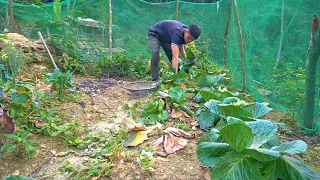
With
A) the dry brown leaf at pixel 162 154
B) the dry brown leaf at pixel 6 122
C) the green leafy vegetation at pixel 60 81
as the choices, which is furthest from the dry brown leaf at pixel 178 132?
the green leafy vegetation at pixel 60 81

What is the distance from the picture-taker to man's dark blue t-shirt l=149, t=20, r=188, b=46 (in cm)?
A: 424

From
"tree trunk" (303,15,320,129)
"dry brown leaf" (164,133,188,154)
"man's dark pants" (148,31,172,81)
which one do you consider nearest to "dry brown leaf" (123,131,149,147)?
"dry brown leaf" (164,133,188,154)

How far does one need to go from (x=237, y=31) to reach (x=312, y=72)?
201cm

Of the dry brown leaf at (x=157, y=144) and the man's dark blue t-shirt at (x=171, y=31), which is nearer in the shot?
the dry brown leaf at (x=157, y=144)

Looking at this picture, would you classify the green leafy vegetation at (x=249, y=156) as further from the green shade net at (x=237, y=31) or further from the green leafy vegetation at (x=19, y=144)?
the green shade net at (x=237, y=31)

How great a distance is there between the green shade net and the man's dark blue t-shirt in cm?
104

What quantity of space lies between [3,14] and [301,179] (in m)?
6.33

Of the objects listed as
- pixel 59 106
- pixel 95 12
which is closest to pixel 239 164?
pixel 59 106

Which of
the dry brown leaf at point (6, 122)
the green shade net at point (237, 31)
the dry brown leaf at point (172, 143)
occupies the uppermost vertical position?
the green shade net at point (237, 31)

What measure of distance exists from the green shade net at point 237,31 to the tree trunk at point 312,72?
246 millimetres

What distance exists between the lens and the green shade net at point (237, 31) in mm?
3650

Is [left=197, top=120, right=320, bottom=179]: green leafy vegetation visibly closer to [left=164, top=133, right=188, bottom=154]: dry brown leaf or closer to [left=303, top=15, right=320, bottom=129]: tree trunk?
[left=164, top=133, right=188, bottom=154]: dry brown leaf

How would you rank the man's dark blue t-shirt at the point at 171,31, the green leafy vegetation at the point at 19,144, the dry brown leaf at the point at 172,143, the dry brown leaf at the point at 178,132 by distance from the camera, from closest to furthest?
1. the green leafy vegetation at the point at 19,144
2. the dry brown leaf at the point at 172,143
3. the dry brown leaf at the point at 178,132
4. the man's dark blue t-shirt at the point at 171,31

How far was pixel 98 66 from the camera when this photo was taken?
5.76 metres
